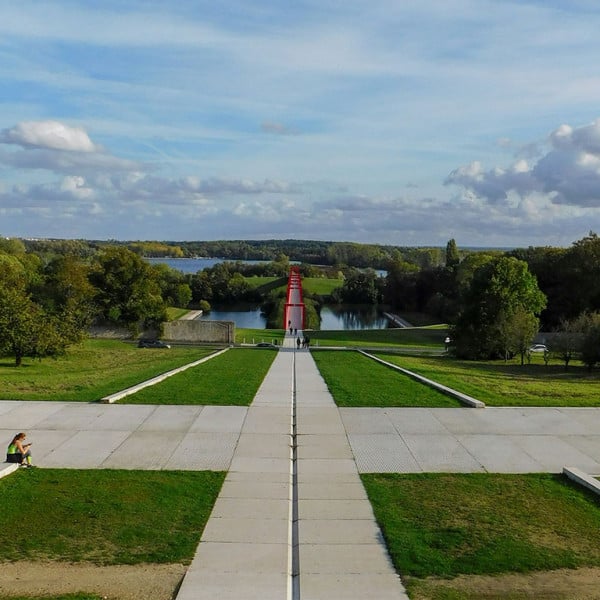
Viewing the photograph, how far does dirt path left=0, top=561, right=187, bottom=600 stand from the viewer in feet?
20.6

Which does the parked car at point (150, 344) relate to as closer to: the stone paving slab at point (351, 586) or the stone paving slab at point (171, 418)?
the stone paving slab at point (171, 418)

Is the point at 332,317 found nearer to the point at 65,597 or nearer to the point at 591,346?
the point at 591,346

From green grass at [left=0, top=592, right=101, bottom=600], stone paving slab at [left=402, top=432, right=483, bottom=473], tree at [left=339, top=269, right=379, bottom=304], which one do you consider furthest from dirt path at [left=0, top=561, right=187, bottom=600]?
tree at [left=339, top=269, right=379, bottom=304]

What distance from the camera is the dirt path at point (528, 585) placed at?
634 cm

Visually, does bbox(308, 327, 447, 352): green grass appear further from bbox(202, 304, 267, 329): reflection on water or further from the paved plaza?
the paved plaza

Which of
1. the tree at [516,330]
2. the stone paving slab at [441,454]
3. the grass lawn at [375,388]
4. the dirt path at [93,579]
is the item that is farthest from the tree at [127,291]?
the dirt path at [93,579]

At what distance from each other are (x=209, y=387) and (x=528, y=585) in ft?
39.7

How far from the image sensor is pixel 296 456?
1112 centimetres

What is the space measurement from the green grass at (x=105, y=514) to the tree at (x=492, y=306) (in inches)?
1212

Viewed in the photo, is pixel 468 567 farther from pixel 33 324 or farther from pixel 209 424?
pixel 33 324

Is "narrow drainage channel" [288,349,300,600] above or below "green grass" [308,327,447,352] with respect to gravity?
above

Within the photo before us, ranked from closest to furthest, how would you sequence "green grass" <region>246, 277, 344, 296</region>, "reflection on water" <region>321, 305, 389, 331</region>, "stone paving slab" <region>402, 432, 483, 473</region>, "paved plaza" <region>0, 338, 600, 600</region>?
"paved plaza" <region>0, 338, 600, 600</region> → "stone paving slab" <region>402, 432, 483, 473</region> → "reflection on water" <region>321, 305, 389, 331</region> → "green grass" <region>246, 277, 344, 296</region>

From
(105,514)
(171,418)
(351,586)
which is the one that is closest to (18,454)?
(105,514)

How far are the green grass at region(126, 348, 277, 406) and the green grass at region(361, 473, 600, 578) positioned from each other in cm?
676
